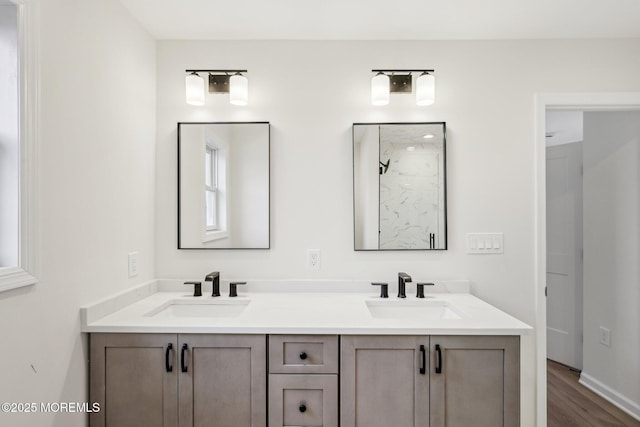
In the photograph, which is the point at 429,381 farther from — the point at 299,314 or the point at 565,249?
the point at 565,249

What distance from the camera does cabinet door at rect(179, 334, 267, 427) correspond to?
1.48 metres

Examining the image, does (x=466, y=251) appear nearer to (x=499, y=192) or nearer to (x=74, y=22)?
(x=499, y=192)

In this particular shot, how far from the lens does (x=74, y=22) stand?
146 centimetres

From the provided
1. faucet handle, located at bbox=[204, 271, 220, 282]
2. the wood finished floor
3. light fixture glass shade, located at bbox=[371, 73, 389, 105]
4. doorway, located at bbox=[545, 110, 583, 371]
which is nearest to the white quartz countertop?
faucet handle, located at bbox=[204, 271, 220, 282]

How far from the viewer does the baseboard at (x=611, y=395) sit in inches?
92.4

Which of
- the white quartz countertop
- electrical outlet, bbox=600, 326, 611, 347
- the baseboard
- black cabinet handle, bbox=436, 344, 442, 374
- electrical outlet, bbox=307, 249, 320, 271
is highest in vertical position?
electrical outlet, bbox=307, 249, 320, 271

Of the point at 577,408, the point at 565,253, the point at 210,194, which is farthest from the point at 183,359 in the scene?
the point at 565,253

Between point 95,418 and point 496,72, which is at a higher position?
point 496,72

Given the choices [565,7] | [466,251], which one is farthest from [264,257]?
[565,7]

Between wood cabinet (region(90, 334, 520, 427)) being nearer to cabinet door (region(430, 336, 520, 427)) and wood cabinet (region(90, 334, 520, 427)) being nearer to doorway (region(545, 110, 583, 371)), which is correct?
cabinet door (region(430, 336, 520, 427))

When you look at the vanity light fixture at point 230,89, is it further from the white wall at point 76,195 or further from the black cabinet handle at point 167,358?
the black cabinet handle at point 167,358

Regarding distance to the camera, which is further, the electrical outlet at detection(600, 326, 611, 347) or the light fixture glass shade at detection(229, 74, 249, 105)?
the electrical outlet at detection(600, 326, 611, 347)

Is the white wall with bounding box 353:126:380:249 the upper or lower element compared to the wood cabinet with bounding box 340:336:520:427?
upper

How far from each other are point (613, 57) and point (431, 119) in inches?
43.3
